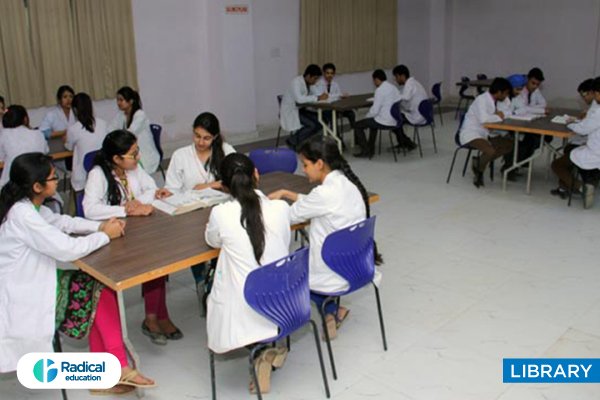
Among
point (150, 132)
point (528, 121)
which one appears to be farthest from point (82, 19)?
point (528, 121)

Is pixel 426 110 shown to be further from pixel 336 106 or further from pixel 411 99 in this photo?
pixel 336 106

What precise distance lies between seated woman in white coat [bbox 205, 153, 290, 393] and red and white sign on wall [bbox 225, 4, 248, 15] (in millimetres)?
6151

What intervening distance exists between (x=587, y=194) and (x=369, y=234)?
10.7 ft

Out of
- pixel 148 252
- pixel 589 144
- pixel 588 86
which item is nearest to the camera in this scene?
pixel 148 252

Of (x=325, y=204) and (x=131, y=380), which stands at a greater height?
(x=325, y=204)

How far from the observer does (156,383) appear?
2969 millimetres

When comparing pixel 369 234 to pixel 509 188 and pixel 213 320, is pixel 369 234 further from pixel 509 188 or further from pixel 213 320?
pixel 509 188

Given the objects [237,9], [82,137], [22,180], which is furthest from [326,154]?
[237,9]

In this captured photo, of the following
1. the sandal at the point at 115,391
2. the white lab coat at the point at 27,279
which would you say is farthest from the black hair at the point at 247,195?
the sandal at the point at 115,391

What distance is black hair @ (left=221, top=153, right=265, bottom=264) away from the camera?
8.44 feet

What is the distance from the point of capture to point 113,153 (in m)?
3.23

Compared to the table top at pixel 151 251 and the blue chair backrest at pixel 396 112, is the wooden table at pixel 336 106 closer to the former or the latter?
the blue chair backrest at pixel 396 112

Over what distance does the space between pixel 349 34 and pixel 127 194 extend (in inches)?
301

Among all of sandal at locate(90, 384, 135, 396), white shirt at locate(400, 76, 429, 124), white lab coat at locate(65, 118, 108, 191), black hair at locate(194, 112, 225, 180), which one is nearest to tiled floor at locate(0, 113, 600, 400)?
sandal at locate(90, 384, 135, 396)
